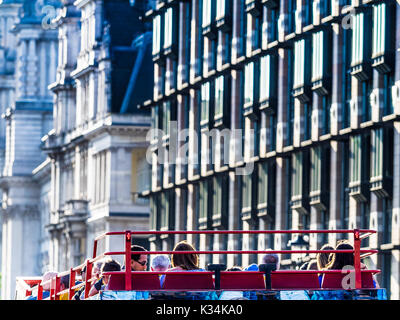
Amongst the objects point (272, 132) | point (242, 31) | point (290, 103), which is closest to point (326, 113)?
point (290, 103)

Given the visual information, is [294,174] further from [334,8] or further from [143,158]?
[143,158]

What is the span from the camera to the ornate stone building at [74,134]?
106812 millimetres

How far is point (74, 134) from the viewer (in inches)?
4712

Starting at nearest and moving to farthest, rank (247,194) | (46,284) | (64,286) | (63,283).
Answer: (63,283) < (64,286) < (46,284) < (247,194)

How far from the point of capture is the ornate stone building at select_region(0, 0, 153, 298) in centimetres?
10681

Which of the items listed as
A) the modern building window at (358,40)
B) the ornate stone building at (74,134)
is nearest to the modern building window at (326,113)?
the modern building window at (358,40)

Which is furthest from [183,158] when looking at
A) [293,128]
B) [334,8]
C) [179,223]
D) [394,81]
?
[394,81]

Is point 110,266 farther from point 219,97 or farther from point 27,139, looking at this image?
point 27,139

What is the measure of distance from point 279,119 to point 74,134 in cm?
4865

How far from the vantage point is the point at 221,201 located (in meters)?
80.5

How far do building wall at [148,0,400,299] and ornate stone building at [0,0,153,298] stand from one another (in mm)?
12822

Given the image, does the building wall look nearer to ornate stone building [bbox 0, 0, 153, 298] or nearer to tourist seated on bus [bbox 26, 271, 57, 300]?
ornate stone building [bbox 0, 0, 153, 298]

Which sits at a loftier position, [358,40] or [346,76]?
[358,40]

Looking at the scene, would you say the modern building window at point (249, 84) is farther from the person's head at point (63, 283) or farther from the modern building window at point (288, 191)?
the person's head at point (63, 283)
